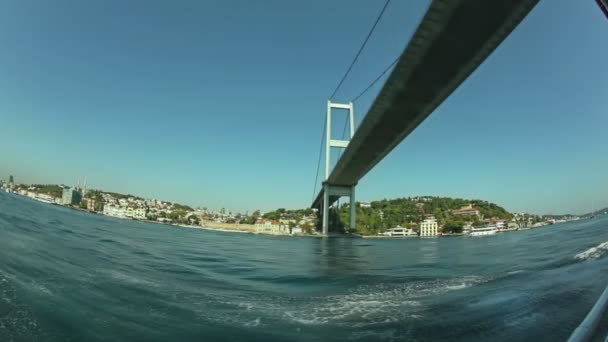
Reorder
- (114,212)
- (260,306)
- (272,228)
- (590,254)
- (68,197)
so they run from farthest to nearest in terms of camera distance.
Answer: (114,212) → (68,197) → (272,228) → (590,254) → (260,306)

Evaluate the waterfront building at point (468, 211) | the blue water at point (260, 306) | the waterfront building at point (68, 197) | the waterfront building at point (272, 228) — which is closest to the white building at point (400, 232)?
the waterfront building at point (468, 211)

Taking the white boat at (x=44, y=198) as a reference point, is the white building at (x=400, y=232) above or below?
below

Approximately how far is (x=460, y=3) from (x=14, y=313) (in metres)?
12.7

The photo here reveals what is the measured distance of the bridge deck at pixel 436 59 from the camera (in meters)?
10.3

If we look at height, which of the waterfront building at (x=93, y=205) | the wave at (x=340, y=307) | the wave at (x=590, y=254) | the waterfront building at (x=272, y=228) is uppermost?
the wave at (x=590, y=254)

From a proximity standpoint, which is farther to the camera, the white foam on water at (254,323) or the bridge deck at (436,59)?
the bridge deck at (436,59)

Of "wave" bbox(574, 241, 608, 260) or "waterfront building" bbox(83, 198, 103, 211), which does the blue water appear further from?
"waterfront building" bbox(83, 198, 103, 211)

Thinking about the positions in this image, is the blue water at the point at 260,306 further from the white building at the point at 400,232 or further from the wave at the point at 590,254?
the white building at the point at 400,232

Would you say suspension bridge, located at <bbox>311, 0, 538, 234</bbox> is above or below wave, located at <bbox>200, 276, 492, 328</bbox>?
above

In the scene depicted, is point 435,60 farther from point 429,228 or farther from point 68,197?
point 68,197

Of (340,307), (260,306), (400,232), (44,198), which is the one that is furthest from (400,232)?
(44,198)

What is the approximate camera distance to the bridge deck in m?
10.3

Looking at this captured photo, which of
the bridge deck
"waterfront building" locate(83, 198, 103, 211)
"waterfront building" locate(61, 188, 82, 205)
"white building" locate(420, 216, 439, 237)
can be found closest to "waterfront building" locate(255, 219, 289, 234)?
"white building" locate(420, 216, 439, 237)

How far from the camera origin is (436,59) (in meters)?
13.4
